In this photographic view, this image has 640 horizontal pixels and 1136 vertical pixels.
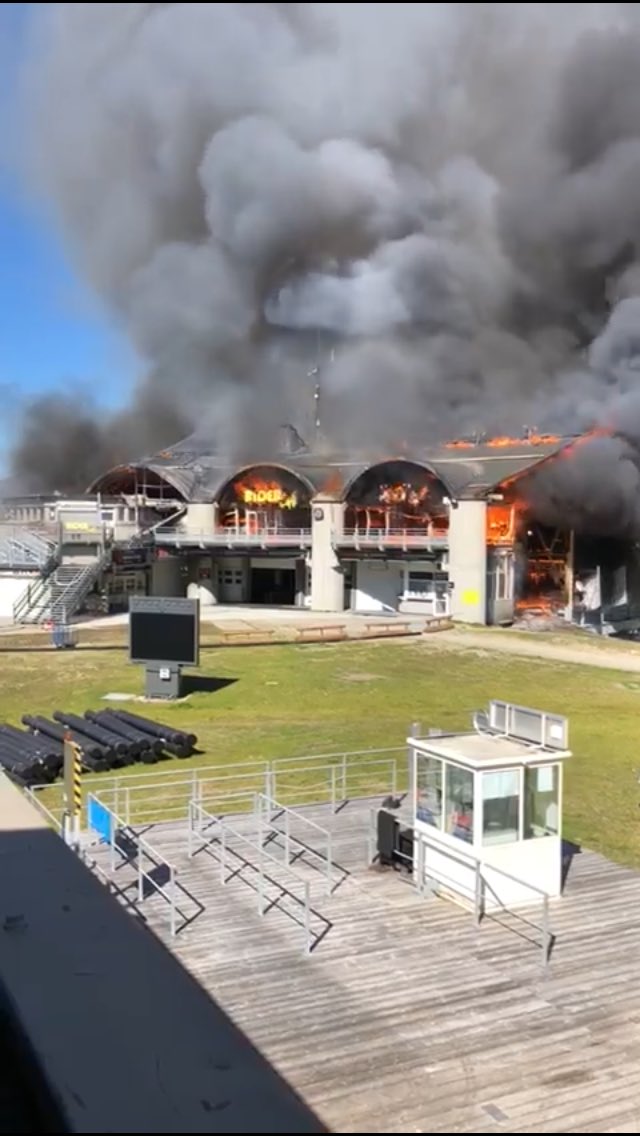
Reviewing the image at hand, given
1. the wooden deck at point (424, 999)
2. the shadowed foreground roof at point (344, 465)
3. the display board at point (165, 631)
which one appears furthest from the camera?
the shadowed foreground roof at point (344, 465)

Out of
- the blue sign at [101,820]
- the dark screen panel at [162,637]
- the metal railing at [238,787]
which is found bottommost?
the metal railing at [238,787]

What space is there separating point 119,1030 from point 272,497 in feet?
189

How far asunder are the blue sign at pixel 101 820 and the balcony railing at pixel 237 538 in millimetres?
42436

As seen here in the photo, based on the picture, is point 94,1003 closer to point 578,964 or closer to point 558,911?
point 578,964

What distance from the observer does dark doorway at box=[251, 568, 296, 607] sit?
61719 millimetres

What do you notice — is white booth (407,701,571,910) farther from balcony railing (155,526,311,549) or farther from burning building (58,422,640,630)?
balcony railing (155,526,311,549)

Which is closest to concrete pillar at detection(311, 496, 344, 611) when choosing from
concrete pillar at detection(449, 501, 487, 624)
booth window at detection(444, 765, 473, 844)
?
concrete pillar at detection(449, 501, 487, 624)

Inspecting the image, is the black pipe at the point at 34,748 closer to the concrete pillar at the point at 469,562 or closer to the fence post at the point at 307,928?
the fence post at the point at 307,928

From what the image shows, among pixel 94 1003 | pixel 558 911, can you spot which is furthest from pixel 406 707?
pixel 94 1003

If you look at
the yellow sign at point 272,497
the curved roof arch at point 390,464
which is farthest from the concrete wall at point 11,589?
the curved roof arch at point 390,464

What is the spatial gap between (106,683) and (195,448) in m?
42.2

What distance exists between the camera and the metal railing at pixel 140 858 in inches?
464

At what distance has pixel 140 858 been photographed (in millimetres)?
12227

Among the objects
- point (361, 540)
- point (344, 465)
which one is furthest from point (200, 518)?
point (361, 540)
